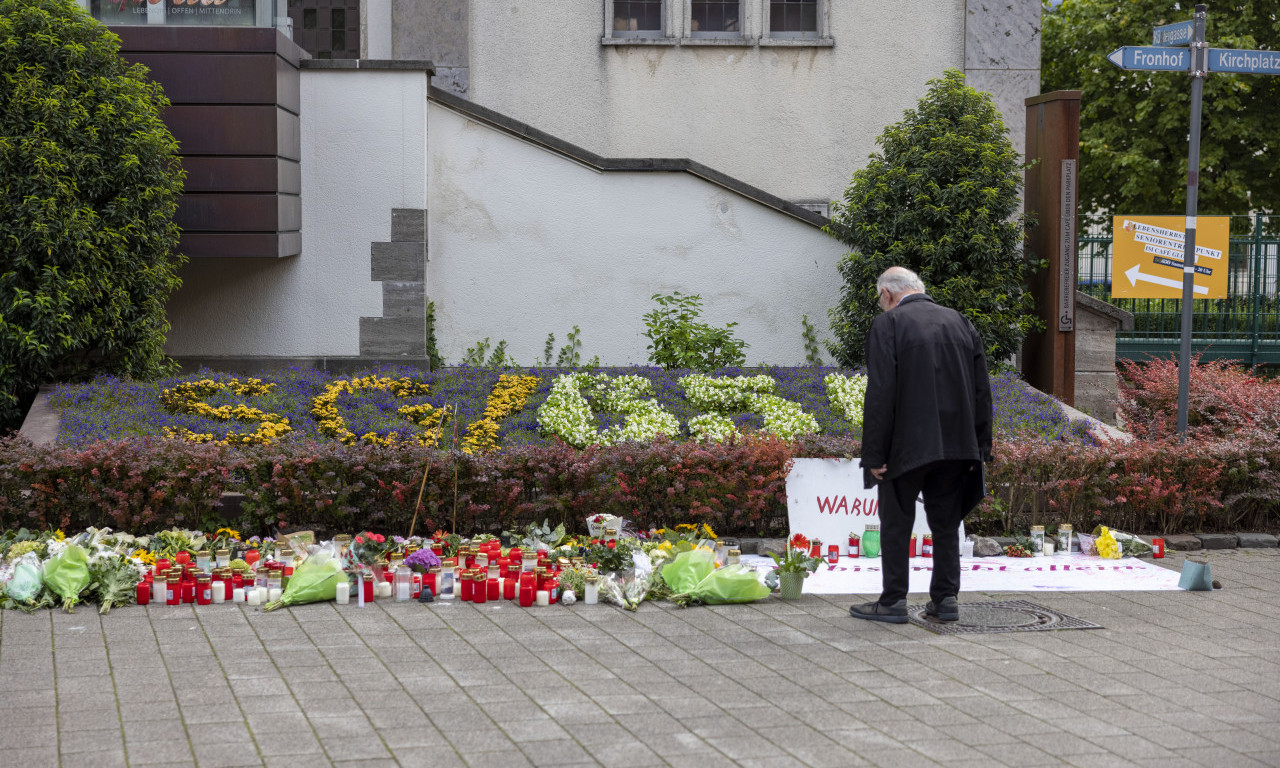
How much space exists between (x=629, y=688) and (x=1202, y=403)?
722 cm

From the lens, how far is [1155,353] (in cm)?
1480

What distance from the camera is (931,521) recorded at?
21.5ft

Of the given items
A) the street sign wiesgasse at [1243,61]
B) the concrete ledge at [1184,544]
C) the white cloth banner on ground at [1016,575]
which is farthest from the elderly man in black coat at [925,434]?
the street sign wiesgasse at [1243,61]

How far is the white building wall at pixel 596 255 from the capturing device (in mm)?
12945

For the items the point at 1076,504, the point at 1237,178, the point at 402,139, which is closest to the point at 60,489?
the point at 402,139

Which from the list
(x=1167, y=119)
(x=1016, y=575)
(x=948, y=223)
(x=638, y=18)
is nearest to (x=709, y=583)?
(x=1016, y=575)

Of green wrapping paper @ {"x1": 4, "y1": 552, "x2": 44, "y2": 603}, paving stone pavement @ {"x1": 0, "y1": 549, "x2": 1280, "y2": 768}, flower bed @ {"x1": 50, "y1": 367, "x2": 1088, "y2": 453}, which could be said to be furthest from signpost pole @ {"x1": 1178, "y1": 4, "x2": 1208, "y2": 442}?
green wrapping paper @ {"x1": 4, "y1": 552, "x2": 44, "y2": 603}

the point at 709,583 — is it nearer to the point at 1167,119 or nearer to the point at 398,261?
the point at 398,261

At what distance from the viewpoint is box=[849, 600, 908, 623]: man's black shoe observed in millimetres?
6539

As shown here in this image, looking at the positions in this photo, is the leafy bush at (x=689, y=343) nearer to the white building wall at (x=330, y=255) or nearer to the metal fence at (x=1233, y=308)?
the white building wall at (x=330, y=255)

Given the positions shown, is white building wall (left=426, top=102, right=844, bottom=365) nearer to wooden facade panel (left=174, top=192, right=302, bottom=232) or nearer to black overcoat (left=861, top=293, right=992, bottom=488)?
wooden facade panel (left=174, top=192, right=302, bottom=232)

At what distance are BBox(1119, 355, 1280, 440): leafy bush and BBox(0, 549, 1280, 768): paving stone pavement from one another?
11.6 feet

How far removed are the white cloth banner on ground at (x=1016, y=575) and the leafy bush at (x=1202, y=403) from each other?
218cm

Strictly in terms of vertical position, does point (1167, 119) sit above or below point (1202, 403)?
above
